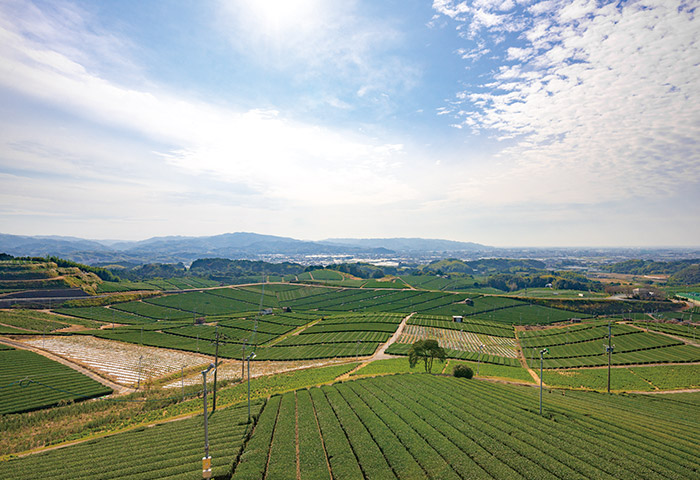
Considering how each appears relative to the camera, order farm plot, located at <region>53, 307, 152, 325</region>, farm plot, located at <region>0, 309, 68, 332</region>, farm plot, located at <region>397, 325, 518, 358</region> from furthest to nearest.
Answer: farm plot, located at <region>53, 307, 152, 325</region>
farm plot, located at <region>0, 309, 68, 332</region>
farm plot, located at <region>397, 325, 518, 358</region>

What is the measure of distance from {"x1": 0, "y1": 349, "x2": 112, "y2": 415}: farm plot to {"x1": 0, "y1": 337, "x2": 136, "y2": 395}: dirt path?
141 cm

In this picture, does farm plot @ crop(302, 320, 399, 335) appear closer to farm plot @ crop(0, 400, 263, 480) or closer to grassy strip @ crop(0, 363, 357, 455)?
grassy strip @ crop(0, 363, 357, 455)

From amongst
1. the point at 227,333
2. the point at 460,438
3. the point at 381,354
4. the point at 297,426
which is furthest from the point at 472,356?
the point at 227,333

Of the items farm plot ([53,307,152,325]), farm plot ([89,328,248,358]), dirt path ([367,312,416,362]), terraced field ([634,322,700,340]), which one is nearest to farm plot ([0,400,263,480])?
dirt path ([367,312,416,362])

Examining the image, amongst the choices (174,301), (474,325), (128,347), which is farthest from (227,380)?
(174,301)

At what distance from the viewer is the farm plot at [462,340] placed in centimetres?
8531

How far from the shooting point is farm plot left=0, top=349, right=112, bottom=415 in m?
45.2

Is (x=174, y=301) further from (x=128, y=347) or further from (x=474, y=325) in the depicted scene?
(x=474, y=325)

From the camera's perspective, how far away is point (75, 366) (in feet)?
207

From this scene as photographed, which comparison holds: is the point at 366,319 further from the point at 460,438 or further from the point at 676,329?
the point at 676,329

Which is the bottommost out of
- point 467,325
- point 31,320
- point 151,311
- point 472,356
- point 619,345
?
point 151,311

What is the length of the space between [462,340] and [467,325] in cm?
1819

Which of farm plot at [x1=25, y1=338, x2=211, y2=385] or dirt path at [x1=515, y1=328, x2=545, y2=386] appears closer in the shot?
farm plot at [x1=25, y1=338, x2=211, y2=385]

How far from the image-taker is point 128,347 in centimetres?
7994
